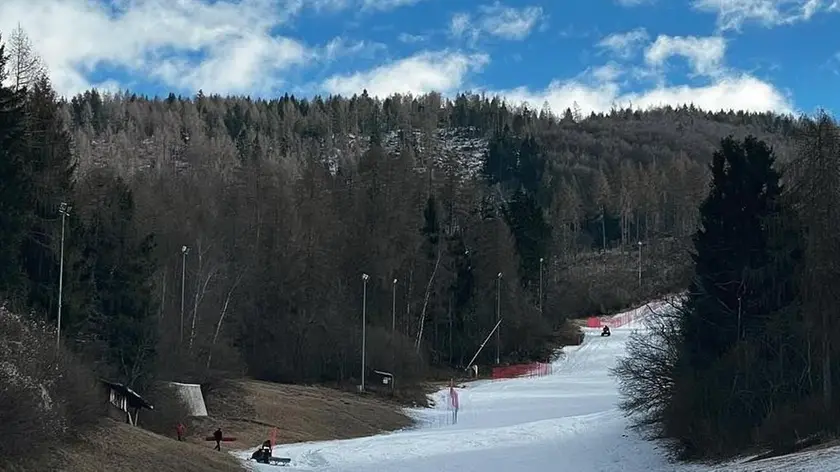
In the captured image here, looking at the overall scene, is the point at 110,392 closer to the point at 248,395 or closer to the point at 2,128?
the point at 2,128

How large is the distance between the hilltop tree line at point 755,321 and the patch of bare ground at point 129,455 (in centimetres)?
1504

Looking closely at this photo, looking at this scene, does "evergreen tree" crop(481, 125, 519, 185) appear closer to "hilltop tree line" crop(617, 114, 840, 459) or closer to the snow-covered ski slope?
the snow-covered ski slope

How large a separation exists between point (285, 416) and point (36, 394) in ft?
81.0

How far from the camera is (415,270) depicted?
73625 mm

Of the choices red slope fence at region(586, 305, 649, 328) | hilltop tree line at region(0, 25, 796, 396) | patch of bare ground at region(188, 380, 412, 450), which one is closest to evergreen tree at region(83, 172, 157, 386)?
hilltop tree line at region(0, 25, 796, 396)

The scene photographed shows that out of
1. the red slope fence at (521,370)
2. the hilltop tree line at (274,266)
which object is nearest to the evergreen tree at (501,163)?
the hilltop tree line at (274,266)

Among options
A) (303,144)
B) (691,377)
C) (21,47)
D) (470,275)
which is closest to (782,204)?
(691,377)

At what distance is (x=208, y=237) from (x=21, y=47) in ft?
89.0

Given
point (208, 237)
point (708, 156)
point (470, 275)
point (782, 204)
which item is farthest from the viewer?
point (708, 156)

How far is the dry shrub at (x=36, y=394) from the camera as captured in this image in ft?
56.5

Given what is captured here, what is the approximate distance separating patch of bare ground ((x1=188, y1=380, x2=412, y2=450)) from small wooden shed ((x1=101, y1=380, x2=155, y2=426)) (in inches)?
107

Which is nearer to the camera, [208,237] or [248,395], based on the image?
[248,395]

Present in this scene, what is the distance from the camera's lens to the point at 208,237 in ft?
202

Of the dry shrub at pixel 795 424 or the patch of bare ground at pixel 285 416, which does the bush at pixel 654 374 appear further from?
the patch of bare ground at pixel 285 416
